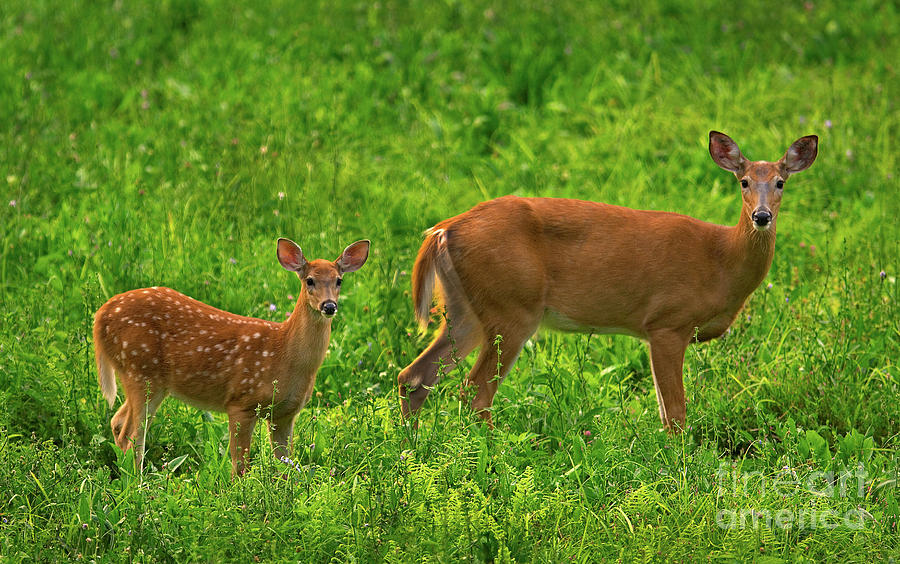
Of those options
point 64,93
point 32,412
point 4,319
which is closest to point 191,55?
point 64,93

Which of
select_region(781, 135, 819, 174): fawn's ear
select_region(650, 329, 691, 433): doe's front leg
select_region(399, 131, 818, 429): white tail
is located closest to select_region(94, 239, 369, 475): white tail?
select_region(399, 131, 818, 429): white tail

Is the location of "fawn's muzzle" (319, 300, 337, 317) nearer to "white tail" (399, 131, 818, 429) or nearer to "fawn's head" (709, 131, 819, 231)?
"white tail" (399, 131, 818, 429)

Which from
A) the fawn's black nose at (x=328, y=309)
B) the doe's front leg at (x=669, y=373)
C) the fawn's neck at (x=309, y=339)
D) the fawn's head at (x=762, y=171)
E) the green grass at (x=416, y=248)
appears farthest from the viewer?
the doe's front leg at (x=669, y=373)

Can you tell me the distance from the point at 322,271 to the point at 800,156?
2.73 metres

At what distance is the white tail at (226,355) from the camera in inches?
204

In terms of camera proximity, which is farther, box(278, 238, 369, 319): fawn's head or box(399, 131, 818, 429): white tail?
box(399, 131, 818, 429): white tail

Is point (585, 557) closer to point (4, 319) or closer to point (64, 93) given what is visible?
point (4, 319)

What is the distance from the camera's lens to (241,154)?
8461mm

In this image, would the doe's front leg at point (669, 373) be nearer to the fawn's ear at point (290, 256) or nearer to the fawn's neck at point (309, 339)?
the fawn's neck at point (309, 339)

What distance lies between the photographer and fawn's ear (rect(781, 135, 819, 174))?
20.0 ft

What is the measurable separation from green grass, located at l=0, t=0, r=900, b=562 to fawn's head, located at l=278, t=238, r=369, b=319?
2.21 ft

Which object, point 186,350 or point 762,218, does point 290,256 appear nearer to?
point 186,350

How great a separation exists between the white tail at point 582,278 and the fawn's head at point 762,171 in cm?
1

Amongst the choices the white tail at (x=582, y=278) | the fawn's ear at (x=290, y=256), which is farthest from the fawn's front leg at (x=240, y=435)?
the white tail at (x=582, y=278)
